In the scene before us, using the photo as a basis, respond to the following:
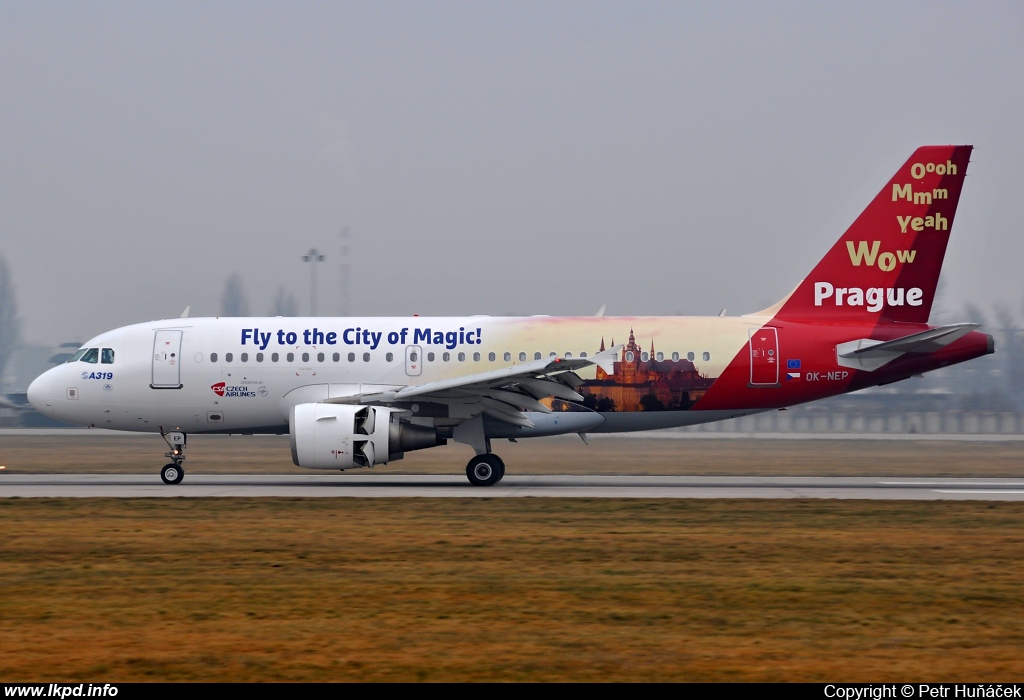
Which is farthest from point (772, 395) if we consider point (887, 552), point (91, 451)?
point (91, 451)

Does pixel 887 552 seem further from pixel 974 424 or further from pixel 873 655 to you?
pixel 974 424

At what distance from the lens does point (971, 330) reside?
23.4 meters

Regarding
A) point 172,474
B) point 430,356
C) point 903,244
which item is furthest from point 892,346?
point 172,474

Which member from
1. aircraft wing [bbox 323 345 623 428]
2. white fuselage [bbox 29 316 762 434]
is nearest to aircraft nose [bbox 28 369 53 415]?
white fuselage [bbox 29 316 762 434]

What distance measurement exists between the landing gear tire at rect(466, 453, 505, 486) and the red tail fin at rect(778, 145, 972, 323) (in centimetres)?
782

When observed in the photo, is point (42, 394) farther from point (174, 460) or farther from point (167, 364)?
point (174, 460)

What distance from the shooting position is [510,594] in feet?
36.7

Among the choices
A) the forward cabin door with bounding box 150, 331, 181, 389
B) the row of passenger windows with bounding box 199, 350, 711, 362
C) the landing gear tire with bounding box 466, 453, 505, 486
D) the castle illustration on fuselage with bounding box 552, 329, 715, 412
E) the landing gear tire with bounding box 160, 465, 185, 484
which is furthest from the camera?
the forward cabin door with bounding box 150, 331, 181, 389

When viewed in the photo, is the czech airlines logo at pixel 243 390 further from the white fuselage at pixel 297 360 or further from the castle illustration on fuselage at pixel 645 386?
the castle illustration on fuselage at pixel 645 386

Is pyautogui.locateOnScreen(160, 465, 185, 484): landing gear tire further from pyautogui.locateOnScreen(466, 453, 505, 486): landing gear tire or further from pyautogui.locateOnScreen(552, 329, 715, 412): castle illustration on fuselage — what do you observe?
pyautogui.locateOnScreen(552, 329, 715, 412): castle illustration on fuselage

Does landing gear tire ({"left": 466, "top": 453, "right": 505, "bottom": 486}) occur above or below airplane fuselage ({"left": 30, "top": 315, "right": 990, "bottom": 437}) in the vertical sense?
below

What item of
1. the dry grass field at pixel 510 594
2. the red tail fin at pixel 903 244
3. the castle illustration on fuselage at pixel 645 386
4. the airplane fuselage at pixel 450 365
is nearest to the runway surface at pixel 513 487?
the airplane fuselage at pixel 450 365

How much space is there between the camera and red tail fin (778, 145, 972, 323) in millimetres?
24641

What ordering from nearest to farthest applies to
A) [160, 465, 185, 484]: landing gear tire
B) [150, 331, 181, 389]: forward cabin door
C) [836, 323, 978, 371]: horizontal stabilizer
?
[836, 323, 978, 371]: horizontal stabilizer < [160, 465, 185, 484]: landing gear tire < [150, 331, 181, 389]: forward cabin door
